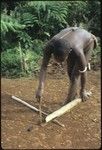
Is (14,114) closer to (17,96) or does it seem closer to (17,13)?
(17,96)

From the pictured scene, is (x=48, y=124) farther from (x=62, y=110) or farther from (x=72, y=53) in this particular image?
(x=72, y=53)

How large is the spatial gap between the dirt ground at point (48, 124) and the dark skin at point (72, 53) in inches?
11.3

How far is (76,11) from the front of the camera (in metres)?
9.23

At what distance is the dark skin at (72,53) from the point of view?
512cm

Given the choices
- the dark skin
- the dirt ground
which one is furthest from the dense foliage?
the dark skin

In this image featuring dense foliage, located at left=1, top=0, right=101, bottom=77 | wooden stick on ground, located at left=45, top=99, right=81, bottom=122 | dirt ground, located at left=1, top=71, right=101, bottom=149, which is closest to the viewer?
dirt ground, located at left=1, top=71, right=101, bottom=149

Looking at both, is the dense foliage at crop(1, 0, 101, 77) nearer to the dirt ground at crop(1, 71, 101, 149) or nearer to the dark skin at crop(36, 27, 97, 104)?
the dirt ground at crop(1, 71, 101, 149)

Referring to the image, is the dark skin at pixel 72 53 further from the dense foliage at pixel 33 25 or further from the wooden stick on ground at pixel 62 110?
the dense foliage at pixel 33 25

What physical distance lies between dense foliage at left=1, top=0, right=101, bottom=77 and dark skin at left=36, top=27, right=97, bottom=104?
1.89 m

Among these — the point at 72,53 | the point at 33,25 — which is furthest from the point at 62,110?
the point at 33,25

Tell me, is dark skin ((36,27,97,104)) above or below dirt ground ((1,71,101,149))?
above

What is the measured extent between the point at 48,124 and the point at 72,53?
96 centimetres

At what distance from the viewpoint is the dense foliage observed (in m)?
7.73

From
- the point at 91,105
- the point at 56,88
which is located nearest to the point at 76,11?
the point at 56,88
